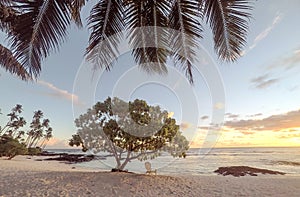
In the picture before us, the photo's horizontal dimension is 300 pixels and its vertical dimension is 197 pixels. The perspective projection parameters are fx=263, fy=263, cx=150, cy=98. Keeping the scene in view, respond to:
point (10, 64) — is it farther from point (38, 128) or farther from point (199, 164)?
point (38, 128)

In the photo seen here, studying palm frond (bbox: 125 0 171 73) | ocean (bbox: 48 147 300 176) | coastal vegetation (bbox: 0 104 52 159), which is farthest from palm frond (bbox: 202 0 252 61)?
coastal vegetation (bbox: 0 104 52 159)

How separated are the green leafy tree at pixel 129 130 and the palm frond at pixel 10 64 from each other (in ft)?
11.9

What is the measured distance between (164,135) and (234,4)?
7777 millimetres

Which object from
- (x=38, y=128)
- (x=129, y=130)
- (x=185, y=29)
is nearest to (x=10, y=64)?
(x=129, y=130)

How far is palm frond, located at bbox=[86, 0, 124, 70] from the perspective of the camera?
416 centimetres

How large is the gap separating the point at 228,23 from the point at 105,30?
1870 mm

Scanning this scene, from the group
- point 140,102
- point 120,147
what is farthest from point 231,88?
point 120,147

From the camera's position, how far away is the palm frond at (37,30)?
335 centimetres

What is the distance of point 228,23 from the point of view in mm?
3795

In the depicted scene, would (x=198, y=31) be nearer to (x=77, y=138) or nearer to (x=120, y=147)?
(x=120, y=147)

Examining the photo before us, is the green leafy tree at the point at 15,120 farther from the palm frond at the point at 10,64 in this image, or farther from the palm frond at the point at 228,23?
the palm frond at the point at 228,23

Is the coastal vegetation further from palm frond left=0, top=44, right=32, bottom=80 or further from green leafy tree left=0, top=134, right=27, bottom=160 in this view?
palm frond left=0, top=44, right=32, bottom=80

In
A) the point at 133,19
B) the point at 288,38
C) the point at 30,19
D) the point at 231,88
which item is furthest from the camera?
the point at 231,88

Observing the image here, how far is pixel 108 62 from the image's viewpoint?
173 inches
